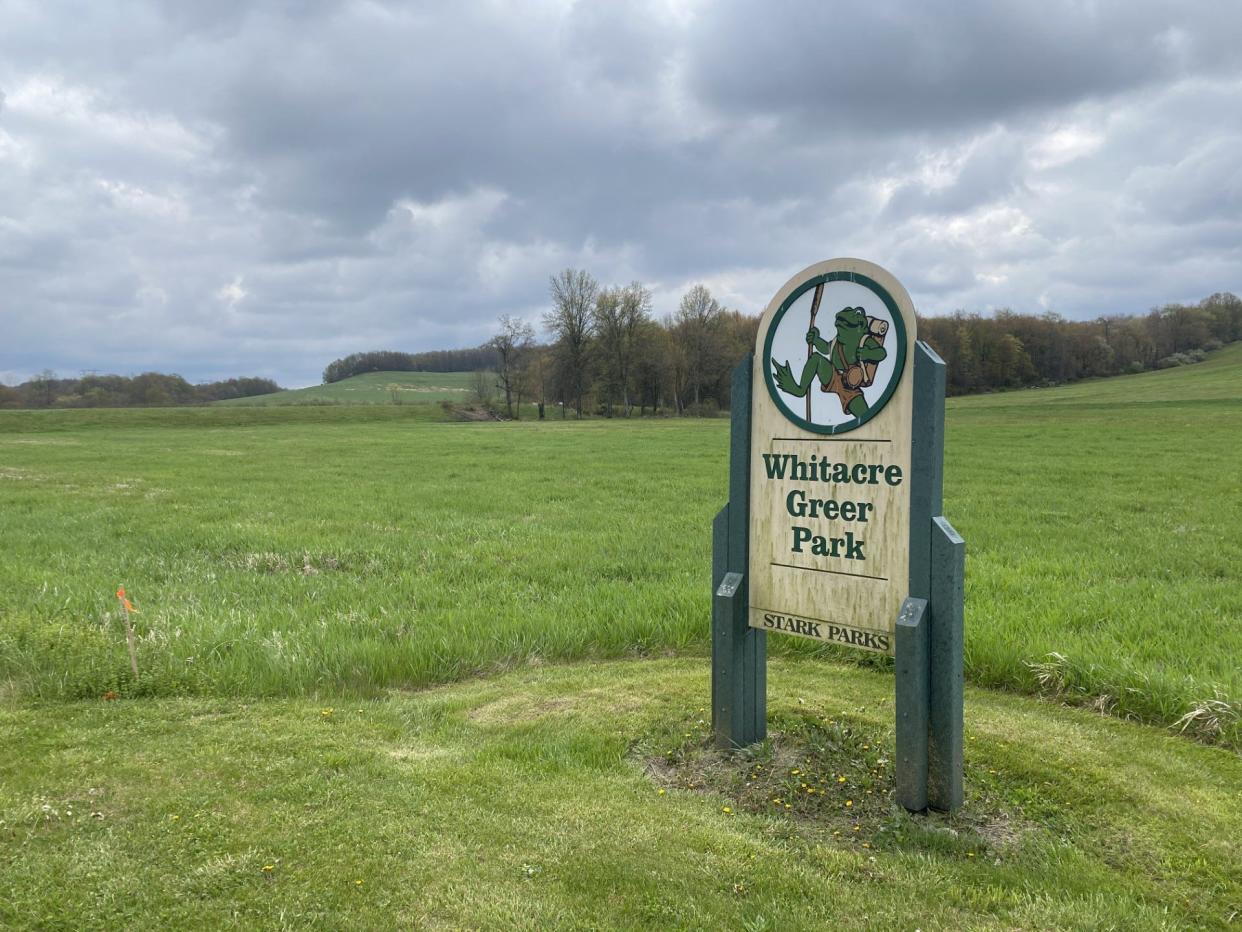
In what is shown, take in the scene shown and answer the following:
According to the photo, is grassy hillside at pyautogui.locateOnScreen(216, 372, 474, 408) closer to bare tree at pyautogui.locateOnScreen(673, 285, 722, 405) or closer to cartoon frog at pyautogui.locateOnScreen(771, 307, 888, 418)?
bare tree at pyautogui.locateOnScreen(673, 285, 722, 405)

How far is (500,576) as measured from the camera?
902cm

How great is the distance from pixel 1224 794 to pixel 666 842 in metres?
2.76

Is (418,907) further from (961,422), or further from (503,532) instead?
(961,422)

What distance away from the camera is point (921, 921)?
283 centimetres

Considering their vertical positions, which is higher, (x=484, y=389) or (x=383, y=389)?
(x=383, y=389)

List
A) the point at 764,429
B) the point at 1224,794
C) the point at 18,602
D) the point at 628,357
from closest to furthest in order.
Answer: the point at 1224,794
the point at 764,429
the point at 18,602
the point at 628,357

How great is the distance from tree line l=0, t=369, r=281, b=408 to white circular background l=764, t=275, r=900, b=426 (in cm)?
11421

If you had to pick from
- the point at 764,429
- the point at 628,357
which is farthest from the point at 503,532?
the point at 628,357

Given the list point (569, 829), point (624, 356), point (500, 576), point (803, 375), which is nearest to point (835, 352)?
point (803, 375)

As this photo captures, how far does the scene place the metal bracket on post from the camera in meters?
4.37

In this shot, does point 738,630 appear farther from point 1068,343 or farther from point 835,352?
point 1068,343

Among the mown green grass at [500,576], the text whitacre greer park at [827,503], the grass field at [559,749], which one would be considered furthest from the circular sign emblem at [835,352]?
the mown green grass at [500,576]

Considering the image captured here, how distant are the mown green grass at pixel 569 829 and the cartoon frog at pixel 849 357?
1987 mm

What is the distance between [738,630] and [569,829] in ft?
4.90
